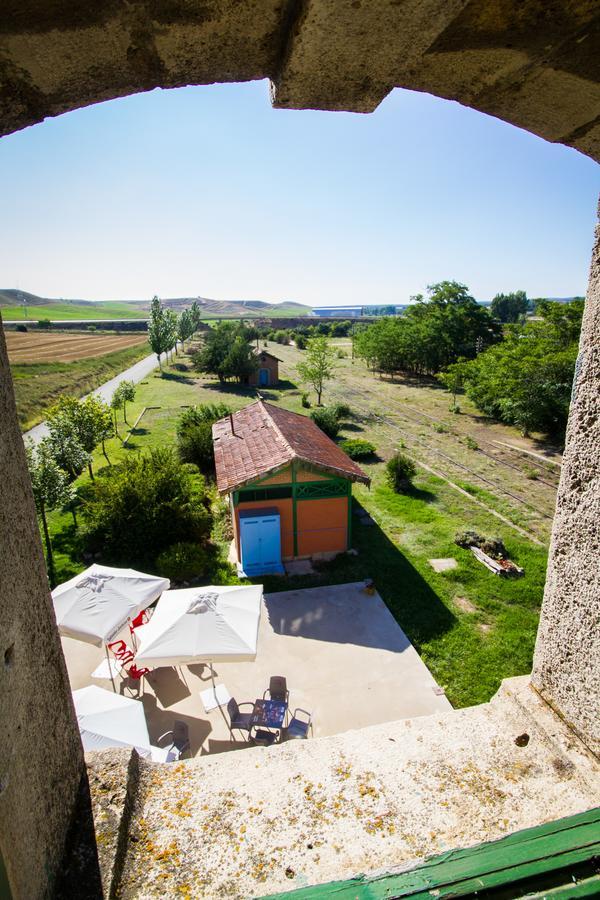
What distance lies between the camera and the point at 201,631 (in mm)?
7605

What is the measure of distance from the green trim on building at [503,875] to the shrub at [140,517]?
39.7 ft

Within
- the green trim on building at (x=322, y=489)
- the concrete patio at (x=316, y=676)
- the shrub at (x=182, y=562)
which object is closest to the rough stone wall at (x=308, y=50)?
the concrete patio at (x=316, y=676)

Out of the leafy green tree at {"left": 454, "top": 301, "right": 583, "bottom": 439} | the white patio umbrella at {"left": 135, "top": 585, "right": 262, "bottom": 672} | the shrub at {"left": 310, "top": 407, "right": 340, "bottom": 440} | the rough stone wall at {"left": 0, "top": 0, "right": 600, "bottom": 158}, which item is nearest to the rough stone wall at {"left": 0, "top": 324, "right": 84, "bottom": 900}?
the rough stone wall at {"left": 0, "top": 0, "right": 600, "bottom": 158}

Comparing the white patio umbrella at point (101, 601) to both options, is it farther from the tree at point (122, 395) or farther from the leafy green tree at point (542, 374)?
the leafy green tree at point (542, 374)

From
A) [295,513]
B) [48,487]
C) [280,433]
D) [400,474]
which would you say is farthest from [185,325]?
[295,513]

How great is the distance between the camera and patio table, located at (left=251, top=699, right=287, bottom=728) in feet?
23.7

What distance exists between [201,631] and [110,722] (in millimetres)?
1758

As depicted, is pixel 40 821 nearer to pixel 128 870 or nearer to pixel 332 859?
pixel 128 870

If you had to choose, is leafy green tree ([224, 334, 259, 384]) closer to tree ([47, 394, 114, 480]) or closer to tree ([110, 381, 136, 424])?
tree ([110, 381, 136, 424])

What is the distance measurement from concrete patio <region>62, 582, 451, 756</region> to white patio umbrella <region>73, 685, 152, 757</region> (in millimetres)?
1129

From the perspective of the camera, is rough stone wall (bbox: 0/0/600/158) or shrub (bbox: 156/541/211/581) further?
shrub (bbox: 156/541/211/581)

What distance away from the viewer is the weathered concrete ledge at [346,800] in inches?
61.6

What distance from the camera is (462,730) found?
83.2 inches

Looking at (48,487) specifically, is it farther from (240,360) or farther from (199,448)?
(240,360)
